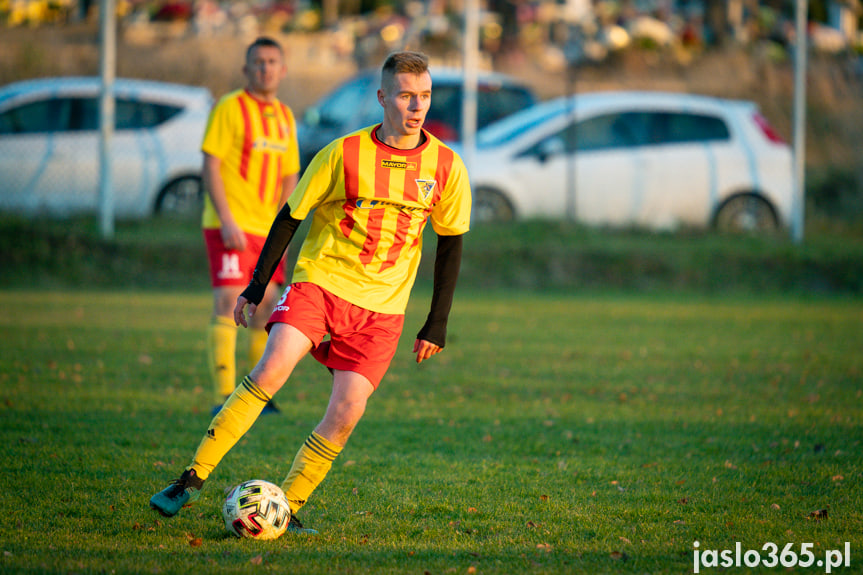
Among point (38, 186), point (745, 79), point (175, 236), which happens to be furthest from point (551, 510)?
point (745, 79)

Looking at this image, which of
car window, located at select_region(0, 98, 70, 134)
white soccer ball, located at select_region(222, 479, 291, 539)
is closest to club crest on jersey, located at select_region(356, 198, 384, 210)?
white soccer ball, located at select_region(222, 479, 291, 539)

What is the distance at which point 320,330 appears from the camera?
4.18 metres

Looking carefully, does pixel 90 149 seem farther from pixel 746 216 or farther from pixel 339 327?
pixel 339 327

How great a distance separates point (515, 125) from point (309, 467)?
11.4 metres

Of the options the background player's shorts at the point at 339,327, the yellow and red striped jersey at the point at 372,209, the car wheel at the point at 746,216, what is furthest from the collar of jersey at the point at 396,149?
the car wheel at the point at 746,216

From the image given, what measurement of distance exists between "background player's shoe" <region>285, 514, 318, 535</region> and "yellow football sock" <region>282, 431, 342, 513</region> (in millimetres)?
41

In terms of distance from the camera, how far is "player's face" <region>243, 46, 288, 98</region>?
6508mm

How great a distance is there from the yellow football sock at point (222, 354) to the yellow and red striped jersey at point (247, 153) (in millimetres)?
659

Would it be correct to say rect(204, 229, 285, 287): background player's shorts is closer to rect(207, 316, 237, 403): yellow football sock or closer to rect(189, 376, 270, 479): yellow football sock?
rect(207, 316, 237, 403): yellow football sock

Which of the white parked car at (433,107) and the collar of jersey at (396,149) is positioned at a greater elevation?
the white parked car at (433,107)

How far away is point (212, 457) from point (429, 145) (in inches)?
63.3

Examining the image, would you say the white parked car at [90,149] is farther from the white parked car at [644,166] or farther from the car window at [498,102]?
the white parked car at [644,166]

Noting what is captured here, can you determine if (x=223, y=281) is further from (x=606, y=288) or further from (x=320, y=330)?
(x=606, y=288)

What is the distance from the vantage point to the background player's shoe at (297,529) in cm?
412
